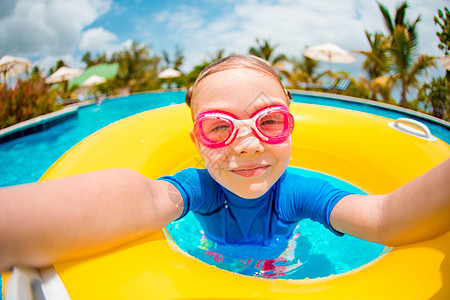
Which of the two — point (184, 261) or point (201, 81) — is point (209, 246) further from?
point (201, 81)

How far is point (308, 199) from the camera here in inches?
48.7

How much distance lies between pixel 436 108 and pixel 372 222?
6.85 metres

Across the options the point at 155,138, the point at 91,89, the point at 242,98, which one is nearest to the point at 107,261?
the point at 242,98

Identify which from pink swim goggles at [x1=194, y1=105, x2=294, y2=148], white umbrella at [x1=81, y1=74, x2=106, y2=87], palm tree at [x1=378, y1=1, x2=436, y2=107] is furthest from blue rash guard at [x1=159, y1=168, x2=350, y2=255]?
white umbrella at [x1=81, y1=74, x2=106, y2=87]

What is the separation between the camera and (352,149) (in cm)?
212

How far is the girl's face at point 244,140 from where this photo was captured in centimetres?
105

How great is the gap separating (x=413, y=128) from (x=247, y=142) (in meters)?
1.58

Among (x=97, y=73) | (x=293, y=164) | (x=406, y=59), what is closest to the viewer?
(x=293, y=164)

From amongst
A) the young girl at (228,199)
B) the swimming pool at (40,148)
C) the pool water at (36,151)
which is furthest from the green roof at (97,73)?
the young girl at (228,199)

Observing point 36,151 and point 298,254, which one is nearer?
point 298,254

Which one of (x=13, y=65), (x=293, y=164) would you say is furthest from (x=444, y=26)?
(x=13, y=65)

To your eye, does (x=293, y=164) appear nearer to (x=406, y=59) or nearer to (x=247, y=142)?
(x=247, y=142)

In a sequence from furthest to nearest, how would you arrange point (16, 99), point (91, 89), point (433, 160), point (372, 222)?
point (91, 89) < point (16, 99) < point (433, 160) < point (372, 222)

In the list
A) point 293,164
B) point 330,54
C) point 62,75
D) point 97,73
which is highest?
point 330,54
